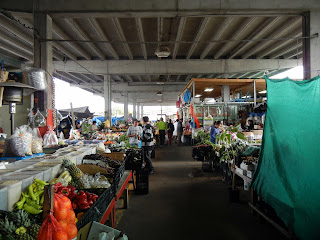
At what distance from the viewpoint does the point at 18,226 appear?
2018 mm

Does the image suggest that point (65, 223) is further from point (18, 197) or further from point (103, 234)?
point (18, 197)

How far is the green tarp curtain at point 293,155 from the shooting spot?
9.99 feet

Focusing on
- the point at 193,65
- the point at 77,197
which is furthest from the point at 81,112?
the point at 77,197

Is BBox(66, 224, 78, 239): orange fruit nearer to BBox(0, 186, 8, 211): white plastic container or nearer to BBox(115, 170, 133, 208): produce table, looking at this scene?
BBox(0, 186, 8, 211): white plastic container

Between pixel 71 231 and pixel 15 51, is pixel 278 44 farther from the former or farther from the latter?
pixel 15 51

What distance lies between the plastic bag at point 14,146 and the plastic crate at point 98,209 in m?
1.42

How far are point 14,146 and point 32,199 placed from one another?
149 centimetres

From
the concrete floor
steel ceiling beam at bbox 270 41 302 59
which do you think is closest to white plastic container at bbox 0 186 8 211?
the concrete floor

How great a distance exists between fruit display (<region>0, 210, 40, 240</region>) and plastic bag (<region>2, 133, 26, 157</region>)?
1.72 metres

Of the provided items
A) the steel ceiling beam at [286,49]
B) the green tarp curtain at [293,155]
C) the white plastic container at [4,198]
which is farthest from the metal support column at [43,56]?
the steel ceiling beam at [286,49]

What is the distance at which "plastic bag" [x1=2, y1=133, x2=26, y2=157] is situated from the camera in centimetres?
359

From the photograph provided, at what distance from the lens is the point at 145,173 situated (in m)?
5.77

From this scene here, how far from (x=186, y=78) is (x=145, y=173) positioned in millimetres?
15672

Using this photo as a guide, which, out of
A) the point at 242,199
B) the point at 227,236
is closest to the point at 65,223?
the point at 227,236
